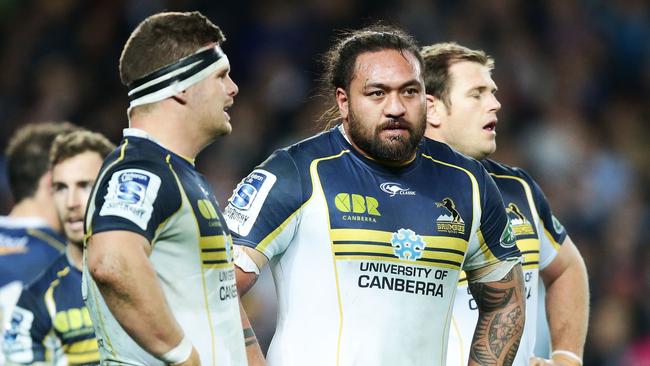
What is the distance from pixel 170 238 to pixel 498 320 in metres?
1.85

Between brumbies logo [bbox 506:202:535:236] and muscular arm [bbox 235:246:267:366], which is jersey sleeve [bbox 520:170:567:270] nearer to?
brumbies logo [bbox 506:202:535:236]

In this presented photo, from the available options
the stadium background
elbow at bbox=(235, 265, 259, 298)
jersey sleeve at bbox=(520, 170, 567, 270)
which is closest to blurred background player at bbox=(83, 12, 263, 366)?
elbow at bbox=(235, 265, 259, 298)

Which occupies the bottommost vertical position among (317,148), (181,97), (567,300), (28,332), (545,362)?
(545,362)

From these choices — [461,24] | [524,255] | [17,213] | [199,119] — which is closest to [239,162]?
[461,24]

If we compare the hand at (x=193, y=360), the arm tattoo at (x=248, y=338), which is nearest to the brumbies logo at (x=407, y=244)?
the arm tattoo at (x=248, y=338)

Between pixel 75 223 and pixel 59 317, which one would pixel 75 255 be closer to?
pixel 75 223

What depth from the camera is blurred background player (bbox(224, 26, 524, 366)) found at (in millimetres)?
4902

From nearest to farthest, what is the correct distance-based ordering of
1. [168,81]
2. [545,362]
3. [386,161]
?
[168,81] < [386,161] < [545,362]

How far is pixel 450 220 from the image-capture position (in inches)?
200

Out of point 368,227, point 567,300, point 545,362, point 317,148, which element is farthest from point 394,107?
point 567,300

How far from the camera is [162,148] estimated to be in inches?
167

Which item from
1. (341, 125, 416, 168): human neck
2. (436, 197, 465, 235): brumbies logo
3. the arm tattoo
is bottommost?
the arm tattoo

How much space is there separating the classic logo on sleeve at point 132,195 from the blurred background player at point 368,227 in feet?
2.96

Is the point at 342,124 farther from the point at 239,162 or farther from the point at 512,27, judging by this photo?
the point at 512,27
